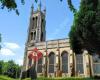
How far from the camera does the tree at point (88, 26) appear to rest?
27652mm

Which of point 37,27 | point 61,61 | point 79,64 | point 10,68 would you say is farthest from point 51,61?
point 10,68

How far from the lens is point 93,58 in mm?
46344

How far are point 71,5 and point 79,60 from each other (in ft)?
145

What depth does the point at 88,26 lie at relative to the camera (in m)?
28.3

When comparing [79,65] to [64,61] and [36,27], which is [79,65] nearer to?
[64,61]

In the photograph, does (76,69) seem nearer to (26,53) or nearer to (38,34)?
(26,53)

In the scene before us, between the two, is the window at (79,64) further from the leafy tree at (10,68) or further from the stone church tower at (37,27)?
the leafy tree at (10,68)

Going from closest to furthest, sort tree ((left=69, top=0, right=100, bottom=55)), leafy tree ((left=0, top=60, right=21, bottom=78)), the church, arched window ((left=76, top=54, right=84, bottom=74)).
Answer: tree ((left=69, top=0, right=100, bottom=55)) < the church < arched window ((left=76, top=54, right=84, bottom=74)) < leafy tree ((left=0, top=60, right=21, bottom=78))

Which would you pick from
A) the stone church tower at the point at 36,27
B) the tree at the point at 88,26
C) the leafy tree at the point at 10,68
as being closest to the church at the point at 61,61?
the stone church tower at the point at 36,27

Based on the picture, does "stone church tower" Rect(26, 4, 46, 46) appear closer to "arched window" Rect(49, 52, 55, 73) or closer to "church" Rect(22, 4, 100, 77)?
"church" Rect(22, 4, 100, 77)

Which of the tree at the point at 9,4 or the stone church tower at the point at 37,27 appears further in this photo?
the stone church tower at the point at 37,27

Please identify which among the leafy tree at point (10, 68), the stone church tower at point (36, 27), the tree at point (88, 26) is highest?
the stone church tower at point (36, 27)

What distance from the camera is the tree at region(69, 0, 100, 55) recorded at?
2765cm

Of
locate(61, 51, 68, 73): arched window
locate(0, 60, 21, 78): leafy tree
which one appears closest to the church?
locate(61, 51, 68, 73): arched window
